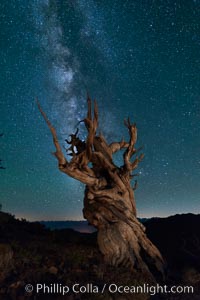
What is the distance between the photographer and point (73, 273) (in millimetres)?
7211

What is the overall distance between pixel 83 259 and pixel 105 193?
2294mm

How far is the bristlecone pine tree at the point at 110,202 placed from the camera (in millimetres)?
8672

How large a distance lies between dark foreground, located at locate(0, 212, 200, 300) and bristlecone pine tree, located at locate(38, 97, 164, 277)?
0.64 metres

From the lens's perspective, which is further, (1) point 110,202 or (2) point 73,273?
(1) point 110,202

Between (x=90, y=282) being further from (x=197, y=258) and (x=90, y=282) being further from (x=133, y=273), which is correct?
(x=197, y=258)

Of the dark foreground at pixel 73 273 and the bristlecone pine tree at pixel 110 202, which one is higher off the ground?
the bristlecone pine tree at pixel 110 202

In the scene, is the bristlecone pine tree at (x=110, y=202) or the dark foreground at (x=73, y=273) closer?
the dark foreground at (x=73, y=273)

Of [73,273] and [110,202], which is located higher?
[110,202]

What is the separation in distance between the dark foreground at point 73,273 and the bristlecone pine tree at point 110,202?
64cm

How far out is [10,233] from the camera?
34.6 ft

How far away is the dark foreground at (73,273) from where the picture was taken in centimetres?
620

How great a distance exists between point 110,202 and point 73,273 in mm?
2873

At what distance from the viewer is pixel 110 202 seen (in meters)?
9.35

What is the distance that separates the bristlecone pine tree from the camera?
341 inches
